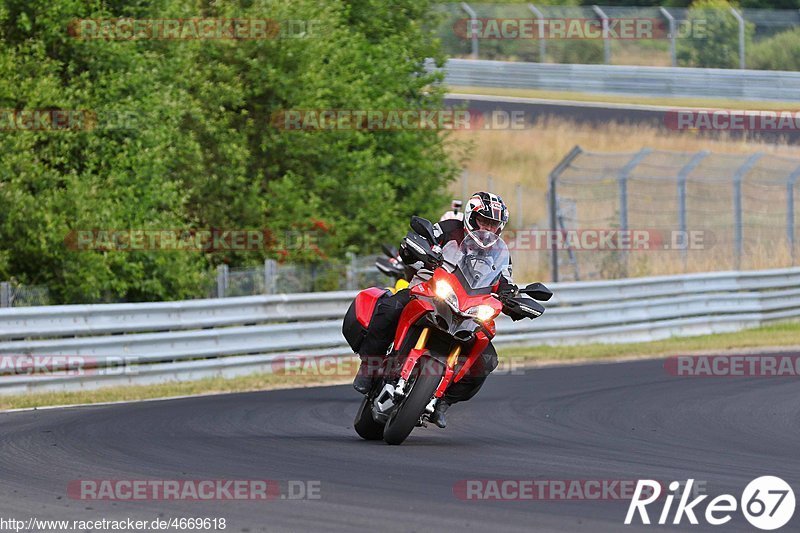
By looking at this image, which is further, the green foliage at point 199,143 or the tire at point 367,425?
the green foliage at point 199,143

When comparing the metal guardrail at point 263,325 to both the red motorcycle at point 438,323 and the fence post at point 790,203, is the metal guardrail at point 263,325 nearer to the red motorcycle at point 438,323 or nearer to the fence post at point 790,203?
the fence post at point 790,203

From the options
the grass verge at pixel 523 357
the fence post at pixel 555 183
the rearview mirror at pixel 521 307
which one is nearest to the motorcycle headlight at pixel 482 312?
the rearview mirror at pixel 521 307

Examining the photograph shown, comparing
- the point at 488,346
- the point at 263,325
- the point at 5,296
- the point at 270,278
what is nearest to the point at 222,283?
the point at 270,278

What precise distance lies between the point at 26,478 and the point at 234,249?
15491 millimetres

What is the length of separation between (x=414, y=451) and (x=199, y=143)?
14862 millimetres

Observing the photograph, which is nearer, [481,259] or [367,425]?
[481,259]

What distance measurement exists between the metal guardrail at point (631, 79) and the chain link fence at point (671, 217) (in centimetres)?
253

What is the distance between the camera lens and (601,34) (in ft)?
155

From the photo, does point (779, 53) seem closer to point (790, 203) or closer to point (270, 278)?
point (790, 203)

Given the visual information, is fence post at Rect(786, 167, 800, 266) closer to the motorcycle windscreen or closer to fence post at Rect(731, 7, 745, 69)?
fence post at Rect(731, 7, 745, 69)

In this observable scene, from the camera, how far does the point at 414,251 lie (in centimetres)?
899

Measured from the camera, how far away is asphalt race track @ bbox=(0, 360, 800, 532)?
656 centimetres

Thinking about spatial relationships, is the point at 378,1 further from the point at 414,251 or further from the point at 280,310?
the point at 414,251

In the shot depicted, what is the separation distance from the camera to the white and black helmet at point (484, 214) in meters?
9.23
